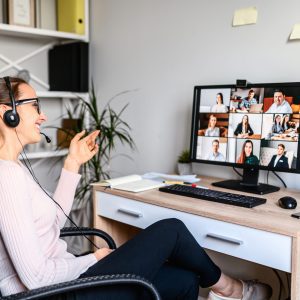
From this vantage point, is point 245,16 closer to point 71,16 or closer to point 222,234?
point 222,234

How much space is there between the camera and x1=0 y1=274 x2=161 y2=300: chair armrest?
1.08m

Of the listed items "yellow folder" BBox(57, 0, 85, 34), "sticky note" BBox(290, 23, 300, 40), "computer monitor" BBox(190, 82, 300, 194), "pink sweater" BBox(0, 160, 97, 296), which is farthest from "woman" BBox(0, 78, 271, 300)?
"yellow folder" BBox(57, 0, 85, 34)

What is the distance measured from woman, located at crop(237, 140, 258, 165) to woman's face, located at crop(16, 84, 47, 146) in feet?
3.03

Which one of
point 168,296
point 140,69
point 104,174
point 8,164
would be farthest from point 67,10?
point 168,296

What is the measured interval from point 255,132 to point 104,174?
121 centimetres

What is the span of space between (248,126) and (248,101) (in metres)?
0.11

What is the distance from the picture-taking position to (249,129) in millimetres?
1855

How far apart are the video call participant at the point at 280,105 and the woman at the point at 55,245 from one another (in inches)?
25.4

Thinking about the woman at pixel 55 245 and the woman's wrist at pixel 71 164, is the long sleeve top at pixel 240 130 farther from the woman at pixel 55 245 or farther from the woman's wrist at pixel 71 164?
the woman's wrist at pixel 71 164

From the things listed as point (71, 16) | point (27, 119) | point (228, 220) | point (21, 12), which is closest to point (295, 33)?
point (228, 220)

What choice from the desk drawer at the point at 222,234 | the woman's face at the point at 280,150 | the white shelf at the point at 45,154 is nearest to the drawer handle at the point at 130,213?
the desk drawer at the point at 222,234

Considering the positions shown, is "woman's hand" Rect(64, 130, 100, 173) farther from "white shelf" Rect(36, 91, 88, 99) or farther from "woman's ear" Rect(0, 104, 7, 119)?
"white shelf" Rect(36, 91, 88, 99)

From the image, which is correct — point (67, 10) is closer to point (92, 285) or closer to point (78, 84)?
point (78, 84)

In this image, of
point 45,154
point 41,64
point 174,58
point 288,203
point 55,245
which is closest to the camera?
point 55,245
